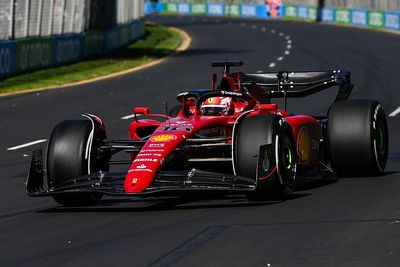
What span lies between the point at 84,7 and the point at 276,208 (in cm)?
3391

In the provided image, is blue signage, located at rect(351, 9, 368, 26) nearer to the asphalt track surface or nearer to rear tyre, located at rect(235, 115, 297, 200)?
the asphalt track surface

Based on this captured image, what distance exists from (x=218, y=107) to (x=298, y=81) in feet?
7.83

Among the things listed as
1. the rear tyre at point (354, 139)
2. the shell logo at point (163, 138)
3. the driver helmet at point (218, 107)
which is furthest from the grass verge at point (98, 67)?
the shell logo at point (163, 138)

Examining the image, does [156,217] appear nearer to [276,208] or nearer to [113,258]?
[276,208]

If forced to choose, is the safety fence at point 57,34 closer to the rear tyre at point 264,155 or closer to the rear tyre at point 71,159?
the rear tyre at point 71,159

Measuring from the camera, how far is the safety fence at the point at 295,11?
71188 mm

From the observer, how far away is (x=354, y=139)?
13.0 meters

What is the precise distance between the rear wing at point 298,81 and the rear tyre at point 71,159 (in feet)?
9.65

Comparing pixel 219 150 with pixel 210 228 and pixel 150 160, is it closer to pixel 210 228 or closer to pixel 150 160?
pixel 150 160

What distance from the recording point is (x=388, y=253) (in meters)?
8.78

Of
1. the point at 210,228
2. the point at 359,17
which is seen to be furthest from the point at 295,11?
the point at 210,228

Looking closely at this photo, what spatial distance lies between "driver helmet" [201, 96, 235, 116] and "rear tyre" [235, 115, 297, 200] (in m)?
1.08

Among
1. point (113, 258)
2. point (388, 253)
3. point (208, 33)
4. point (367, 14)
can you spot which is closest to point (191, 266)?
point (113, 258)

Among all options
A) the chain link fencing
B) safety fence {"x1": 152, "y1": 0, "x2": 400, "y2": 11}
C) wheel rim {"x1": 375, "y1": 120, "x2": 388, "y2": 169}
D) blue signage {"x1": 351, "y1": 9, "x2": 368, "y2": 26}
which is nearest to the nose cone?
wheel rim {"x1": 375, "y1": 120, "x2": 388, "y2": 169}
